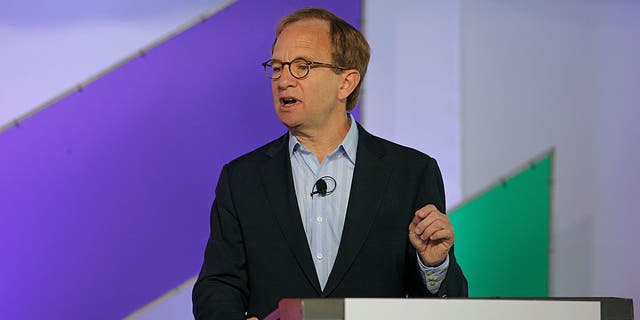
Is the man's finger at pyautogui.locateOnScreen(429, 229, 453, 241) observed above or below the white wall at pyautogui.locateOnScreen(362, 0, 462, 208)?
below

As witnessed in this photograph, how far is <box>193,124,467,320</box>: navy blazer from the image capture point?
272 centimetres

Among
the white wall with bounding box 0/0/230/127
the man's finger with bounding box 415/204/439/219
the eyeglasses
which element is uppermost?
the white wall with bounding box 0/0/230/127

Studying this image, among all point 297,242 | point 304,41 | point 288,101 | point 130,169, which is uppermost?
point 304,41

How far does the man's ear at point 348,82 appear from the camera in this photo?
9.82 feet

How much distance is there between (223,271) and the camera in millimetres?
2762

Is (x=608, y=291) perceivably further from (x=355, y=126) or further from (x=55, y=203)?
(x=55, y=203)

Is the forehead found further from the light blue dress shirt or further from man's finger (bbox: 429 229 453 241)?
man's finger (bbox: 429 229 453 241)

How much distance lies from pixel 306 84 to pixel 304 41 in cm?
12

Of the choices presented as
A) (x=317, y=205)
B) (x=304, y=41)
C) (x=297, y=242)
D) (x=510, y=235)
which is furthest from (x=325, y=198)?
(x=510, y=235)

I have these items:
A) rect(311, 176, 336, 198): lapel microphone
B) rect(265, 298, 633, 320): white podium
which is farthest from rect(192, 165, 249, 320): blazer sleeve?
rect(265, 298, 633, 320): white podium

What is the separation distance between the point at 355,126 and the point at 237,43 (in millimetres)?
1147

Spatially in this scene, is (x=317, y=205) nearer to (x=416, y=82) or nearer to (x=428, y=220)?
(x=428, y=220)

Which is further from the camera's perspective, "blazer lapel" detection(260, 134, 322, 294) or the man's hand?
"blazer lapel" detection(260, 134, 322, 294)

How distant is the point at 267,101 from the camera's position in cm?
403
